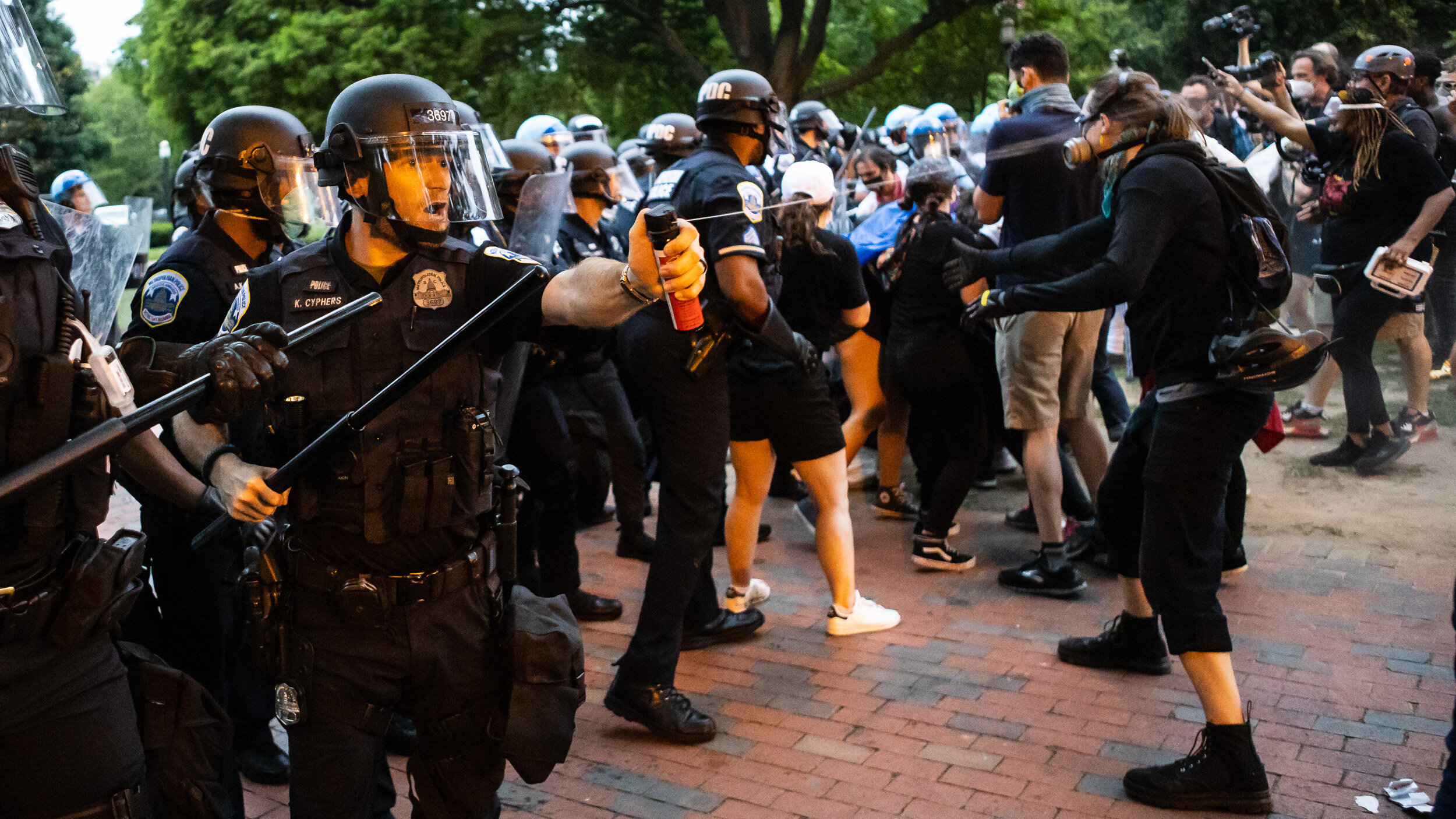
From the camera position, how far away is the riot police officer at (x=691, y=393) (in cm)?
437

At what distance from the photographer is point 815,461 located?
5.10 meters

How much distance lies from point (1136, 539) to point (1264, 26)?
10939 mm

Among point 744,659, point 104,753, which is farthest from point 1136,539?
point 104,753

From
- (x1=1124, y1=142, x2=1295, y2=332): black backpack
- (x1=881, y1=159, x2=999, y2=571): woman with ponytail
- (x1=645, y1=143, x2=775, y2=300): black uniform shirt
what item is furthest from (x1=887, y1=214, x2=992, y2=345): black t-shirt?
(x1=1124, y1=142, x2=1295, y2=332): black backpack

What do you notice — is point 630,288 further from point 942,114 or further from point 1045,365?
point 942,114

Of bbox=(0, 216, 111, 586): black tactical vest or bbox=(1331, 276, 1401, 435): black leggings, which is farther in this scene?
bbox=(1331, 276, 1401, 435): black leggings

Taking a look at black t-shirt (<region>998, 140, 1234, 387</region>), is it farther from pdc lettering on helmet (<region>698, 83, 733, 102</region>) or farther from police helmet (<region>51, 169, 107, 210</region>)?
police helmet (<region>51, 169, 107, 210</region>)

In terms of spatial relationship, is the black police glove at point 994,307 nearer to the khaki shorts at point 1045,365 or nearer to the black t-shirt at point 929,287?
the khaki shorts at point 1045,365

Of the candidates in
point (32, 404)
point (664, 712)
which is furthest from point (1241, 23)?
point (32, 404)

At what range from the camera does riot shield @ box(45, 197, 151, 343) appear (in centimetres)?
325

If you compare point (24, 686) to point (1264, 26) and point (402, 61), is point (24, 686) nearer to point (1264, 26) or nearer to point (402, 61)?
point (1264, 26)

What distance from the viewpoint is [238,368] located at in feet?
8.12

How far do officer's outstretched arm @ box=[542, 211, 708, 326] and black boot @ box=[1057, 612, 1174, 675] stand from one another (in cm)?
289

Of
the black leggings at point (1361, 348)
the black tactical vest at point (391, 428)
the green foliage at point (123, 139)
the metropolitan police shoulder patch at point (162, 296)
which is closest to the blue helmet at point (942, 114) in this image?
the black leggings at point (1361, 348)
